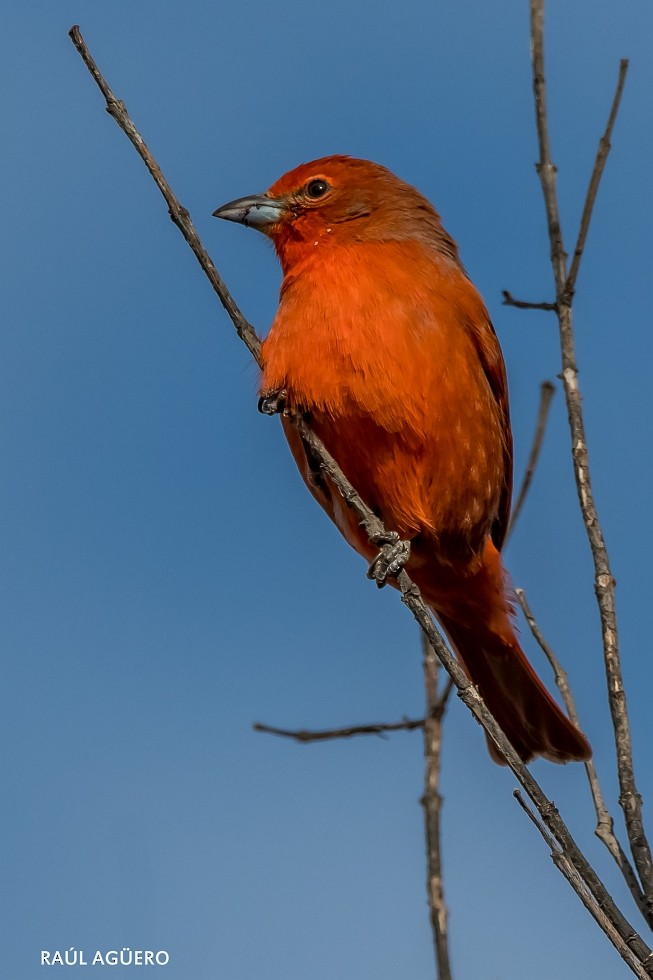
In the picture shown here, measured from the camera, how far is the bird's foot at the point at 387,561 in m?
4.86

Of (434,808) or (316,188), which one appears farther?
(316,188)

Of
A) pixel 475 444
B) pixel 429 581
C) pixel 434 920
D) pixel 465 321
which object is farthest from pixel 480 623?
pixel 434 920

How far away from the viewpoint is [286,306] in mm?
5195

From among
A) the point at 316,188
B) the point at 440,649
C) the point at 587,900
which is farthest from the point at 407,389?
the point at 587,900

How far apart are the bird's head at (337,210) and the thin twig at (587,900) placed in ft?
10.4

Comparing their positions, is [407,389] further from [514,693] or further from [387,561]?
[514,693]

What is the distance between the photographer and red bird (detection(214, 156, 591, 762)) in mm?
4852

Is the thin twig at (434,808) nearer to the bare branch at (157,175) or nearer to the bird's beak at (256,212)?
the bare branch at (157,175)

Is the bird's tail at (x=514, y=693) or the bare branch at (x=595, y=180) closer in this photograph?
the bare branch at (x=595, y=180)

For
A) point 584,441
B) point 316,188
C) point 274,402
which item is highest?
point 316,188

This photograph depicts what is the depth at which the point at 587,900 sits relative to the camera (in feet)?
9.41

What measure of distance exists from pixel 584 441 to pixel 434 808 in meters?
1.31

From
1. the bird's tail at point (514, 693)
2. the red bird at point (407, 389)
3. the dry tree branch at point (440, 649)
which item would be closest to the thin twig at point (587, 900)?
the dry tree branch at point (440, 649)

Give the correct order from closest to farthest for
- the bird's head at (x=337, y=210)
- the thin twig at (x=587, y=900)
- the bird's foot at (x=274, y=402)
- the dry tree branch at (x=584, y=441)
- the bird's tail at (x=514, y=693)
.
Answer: the thin twig at (x=587, y=900), the dry tree branch at (x=584, y=441), the bird's foot at (x=274, y=402), the bird's head at (x=337, y=210), the bird's tail at (x=514, y=693)
